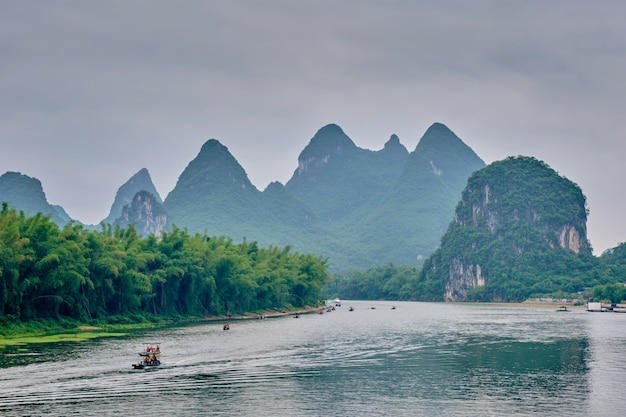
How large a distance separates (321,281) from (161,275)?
5236cm

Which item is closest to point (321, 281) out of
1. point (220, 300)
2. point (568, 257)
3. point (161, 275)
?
point (220, 300)

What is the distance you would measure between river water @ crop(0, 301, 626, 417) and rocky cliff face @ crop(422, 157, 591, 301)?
124 meters

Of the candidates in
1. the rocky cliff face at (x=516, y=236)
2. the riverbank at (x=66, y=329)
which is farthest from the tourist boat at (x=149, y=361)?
the rocky cliff face at (x=516, y=236)

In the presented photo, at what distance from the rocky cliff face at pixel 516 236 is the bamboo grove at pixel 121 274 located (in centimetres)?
8593

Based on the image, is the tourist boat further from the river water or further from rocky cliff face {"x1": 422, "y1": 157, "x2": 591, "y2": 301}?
rocky cliff face {"x1": 422, "y1": 157, "x2": 591, "y2": 301}

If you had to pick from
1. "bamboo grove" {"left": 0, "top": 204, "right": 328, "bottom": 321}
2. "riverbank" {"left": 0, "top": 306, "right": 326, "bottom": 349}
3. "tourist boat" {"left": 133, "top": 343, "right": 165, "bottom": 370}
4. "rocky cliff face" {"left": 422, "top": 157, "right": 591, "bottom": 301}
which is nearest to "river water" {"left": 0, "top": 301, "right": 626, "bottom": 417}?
"tourist boat" {"left": 133, "top": 343, "right": 165, "bottom": 370}

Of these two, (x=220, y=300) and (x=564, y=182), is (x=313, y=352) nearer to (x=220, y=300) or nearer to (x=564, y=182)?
(x=220, y=300)

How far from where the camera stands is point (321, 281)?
399 ft

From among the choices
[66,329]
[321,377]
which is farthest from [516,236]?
[321,377]

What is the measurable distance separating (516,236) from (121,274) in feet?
456

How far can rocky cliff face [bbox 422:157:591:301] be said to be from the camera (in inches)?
6905

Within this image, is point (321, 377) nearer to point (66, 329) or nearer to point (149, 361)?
point (149, 361)

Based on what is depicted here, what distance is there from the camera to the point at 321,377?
33.9m

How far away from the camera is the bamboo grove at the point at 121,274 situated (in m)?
52.3
